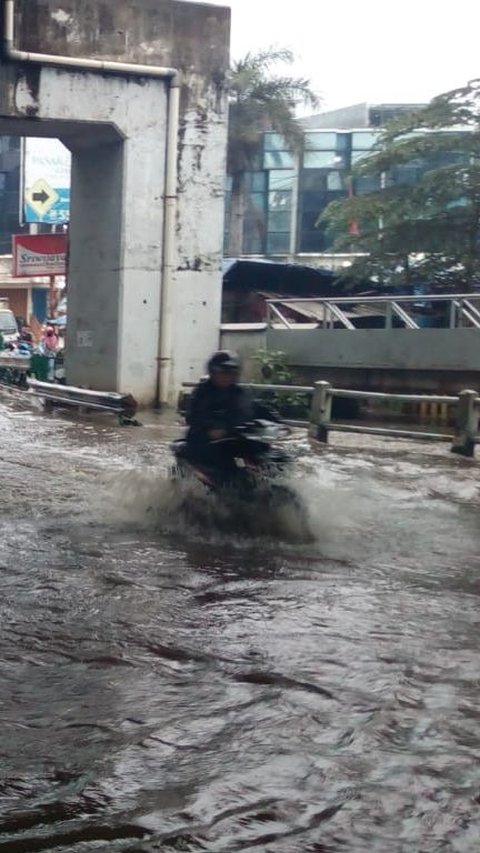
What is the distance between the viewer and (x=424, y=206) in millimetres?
21484

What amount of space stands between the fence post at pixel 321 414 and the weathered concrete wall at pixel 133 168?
426 cm

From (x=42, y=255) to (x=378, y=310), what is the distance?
7247mm

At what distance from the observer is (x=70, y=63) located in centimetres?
1678

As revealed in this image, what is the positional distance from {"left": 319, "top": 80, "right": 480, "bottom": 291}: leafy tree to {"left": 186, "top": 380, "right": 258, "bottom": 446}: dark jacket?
14.3m

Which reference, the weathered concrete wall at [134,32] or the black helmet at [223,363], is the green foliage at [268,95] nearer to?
the weathered concrete wall at [134,32]

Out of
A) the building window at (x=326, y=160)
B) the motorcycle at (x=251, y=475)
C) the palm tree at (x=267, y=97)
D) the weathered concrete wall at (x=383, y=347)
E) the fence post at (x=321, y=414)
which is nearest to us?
the motorcycle at (x=251, y=475)

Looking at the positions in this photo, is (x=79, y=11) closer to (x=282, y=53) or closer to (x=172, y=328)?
(x=172, y=328)

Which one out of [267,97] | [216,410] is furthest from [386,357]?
[267,97]

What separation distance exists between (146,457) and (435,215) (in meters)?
11.1

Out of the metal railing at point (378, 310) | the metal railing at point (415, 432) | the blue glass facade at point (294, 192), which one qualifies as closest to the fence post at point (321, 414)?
the metal railing at point (415, 432)

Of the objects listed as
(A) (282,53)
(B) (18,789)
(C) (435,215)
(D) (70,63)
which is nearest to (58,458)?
(D) (70,63)

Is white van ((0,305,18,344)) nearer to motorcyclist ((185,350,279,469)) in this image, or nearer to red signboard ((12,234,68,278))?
red signboard ((12,234,68,278))

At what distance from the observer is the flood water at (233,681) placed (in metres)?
3.35

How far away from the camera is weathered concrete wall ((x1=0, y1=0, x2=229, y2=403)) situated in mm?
17047
